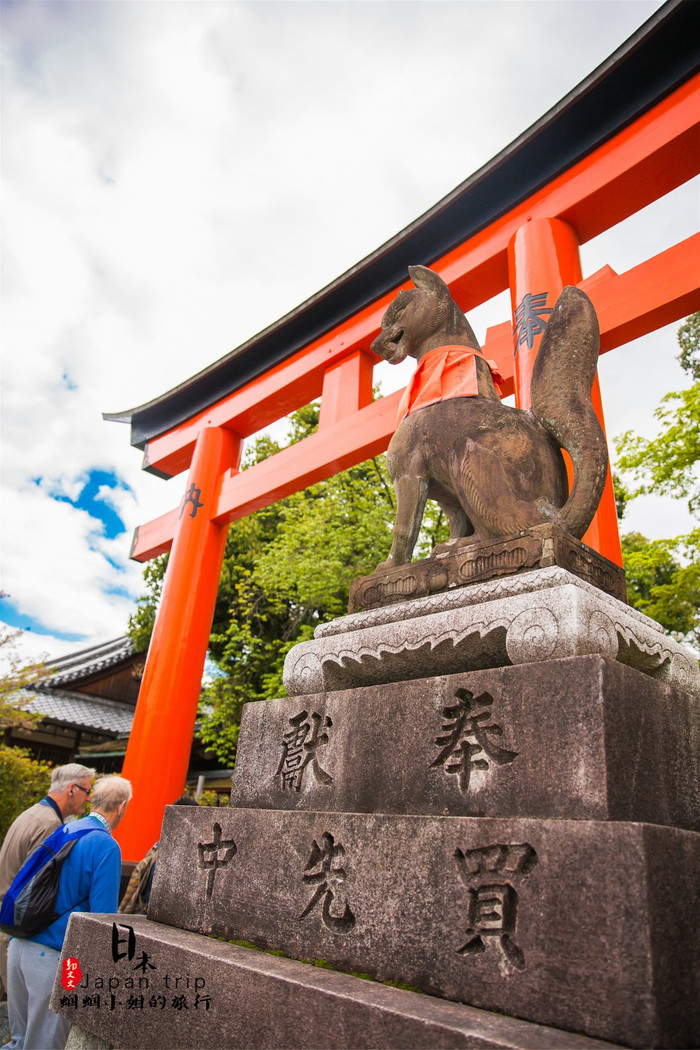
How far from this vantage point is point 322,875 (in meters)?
1.72

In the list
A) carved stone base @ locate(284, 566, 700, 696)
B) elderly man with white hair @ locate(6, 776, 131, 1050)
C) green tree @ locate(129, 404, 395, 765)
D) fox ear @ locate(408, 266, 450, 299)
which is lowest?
elderly man with white hair @ locate(6, 776, 131, 1050)

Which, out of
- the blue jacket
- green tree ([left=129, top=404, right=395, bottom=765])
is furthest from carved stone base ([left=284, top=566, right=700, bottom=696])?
green tree ([left=129, top=404, right=395, bottom=765])

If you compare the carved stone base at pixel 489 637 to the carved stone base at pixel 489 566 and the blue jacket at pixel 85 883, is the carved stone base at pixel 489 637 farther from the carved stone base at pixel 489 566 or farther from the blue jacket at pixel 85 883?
the blue jacket at pixel 85 883

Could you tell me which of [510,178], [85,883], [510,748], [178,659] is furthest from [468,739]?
[178,659]

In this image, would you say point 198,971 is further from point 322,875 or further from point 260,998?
point 322,875

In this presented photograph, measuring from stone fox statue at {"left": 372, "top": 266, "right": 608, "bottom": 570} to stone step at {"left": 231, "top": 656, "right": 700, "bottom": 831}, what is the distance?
25.1 inches

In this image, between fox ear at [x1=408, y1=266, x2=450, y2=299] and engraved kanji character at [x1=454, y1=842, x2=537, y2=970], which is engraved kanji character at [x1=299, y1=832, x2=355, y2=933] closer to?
engraved kanji character at [x1=454, y1=842, x2=537, y2=970]

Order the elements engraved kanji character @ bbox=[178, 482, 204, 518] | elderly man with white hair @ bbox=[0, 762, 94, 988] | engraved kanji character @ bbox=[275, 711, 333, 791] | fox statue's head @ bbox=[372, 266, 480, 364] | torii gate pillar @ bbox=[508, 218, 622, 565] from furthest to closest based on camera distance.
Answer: engraved kanji character @ bbox=[178, 482, 204, 518]
torii gate pillar @ bbox=[508, 218, 622, 565]
elderly man with white hair @ bbox=[0, 762, 94, 988]
fox statue's head @ bbox=[372, 266, 480, 364]
engraved kanji character @ bbox=[275, 711, 333, 791]

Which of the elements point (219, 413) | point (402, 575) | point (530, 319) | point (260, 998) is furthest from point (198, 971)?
point (219, 413)

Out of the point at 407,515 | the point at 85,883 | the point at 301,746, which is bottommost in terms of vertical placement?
the point at 85,883

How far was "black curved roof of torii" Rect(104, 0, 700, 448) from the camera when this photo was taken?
15.2 feet

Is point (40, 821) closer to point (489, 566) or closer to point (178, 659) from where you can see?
point (489, 566)

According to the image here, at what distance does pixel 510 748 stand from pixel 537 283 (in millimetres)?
4199

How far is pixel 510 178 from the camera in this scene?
562cm
